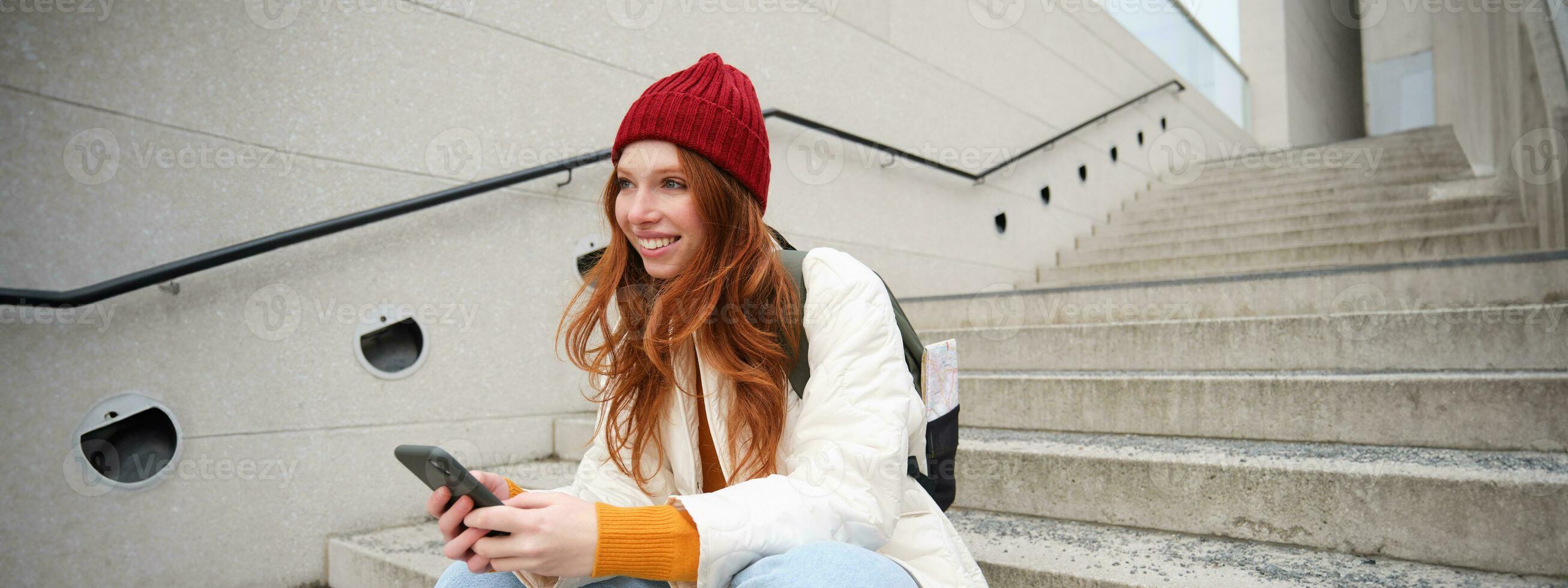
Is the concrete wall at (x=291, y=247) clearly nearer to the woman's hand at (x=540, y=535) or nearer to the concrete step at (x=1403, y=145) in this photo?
the woman's hand at (x=540, y=535)

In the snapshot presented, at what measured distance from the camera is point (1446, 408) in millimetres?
1670

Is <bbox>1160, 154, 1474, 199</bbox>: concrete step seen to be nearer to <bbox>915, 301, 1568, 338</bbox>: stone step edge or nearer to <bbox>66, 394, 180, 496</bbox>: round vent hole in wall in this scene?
<bbox>915, 301, 1568, 338</bbox>: stone step edge

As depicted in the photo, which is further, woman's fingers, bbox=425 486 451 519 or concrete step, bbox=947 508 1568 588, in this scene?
concrete step, bbox=947 508 1568 588

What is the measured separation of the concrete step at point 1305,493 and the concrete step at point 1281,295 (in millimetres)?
939

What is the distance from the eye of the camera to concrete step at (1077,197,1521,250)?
135 inches

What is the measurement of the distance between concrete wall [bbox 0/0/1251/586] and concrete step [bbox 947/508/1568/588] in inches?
58.8

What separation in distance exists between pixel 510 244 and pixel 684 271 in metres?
1.52

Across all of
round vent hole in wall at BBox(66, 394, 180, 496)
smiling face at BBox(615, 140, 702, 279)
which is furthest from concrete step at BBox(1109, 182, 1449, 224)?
round vent hole in wall at BBox(66, 394, 180, 496)

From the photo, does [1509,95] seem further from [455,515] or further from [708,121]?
[455,515]

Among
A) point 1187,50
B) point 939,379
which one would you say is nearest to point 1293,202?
point 1187,50

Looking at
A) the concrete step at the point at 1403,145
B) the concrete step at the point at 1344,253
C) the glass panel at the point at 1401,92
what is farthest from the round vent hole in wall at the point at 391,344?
the glass panel at the point at 1401,92

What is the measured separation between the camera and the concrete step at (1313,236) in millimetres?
3482

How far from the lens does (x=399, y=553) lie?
1802 mm

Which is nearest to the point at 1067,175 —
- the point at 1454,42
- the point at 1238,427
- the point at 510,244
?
the point at 1454,42
